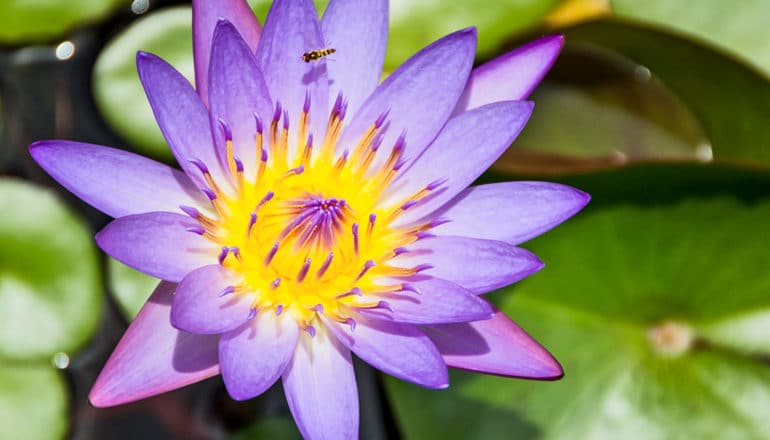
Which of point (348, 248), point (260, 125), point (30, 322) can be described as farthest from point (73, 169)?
point (30, 322)

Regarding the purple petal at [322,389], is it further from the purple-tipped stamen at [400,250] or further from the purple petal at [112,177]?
the purple petal at [112,177]

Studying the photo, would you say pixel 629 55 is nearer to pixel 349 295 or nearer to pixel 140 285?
pixel 349 295

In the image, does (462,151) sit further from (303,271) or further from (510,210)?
(303,271)

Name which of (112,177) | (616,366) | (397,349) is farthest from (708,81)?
(112,177)

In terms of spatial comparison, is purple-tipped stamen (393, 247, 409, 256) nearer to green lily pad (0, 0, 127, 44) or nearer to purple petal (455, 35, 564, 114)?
purple petal (455, 35, 564, 114)

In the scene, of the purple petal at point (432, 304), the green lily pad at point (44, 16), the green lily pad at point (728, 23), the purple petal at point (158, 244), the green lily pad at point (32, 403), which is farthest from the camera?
the green lily pad at point (728, 23)

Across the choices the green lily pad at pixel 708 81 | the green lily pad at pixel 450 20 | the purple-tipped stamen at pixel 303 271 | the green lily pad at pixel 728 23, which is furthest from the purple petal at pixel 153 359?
the green lily pad at pixel 728 23
